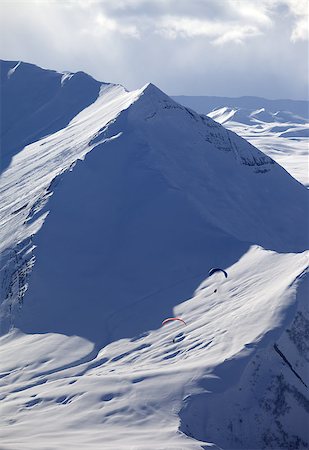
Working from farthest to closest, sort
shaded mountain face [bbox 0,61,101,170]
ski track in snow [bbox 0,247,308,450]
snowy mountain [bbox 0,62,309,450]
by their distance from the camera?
shaded mountain face [bbox 0,61,101,170] → snowy mountain [bbox 0,62,309,450] → ski track in snow [bbox 0,247,308,450]

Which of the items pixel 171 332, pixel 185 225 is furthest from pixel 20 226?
pixel 171 332

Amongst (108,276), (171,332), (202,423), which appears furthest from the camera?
(108,276)

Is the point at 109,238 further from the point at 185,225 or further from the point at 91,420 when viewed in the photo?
the point at 91,420

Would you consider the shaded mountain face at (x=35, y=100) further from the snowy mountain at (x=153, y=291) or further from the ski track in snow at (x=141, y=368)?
the ski track in snow at (x=141, y=368)

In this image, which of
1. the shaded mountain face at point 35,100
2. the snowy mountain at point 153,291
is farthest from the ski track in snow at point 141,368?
the shaded mountain face at point 35,100

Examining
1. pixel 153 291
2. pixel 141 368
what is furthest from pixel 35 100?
pixel 141 368

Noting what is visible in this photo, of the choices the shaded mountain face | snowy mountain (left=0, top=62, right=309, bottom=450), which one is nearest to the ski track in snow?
snowy mountain (left=0, top=62, right=309, bottom=450)

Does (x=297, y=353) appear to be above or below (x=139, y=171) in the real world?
A: below

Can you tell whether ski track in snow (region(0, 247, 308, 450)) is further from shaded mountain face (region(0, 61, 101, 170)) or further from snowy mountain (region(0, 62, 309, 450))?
shaded mountain face (region(0, 61, 101, 170))
